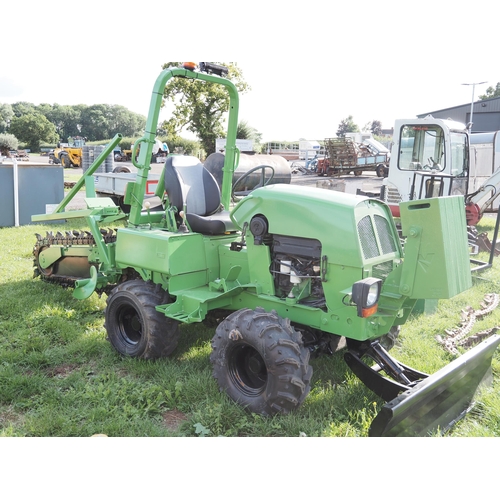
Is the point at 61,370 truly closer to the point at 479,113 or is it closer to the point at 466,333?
the point at 466,333

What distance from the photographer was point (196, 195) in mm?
4633

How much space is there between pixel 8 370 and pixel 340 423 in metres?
2.55

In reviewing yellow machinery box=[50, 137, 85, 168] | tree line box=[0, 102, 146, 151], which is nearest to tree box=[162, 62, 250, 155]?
tree line box=[0, 102, 146, 151]

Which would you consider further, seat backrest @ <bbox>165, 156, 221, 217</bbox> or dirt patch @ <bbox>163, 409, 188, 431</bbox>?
seat backrest @ <bbox>165, 156, 221, 217</bbox>

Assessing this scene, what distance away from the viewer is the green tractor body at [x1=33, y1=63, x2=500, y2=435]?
10.4 feet

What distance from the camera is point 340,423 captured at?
10.7ft

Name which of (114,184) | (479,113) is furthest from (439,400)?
(114,184)

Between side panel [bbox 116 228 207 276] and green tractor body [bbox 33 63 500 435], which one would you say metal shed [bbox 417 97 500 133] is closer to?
green tractor body [bbox 33 63 500 435]

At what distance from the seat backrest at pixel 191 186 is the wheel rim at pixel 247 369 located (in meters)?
1.53

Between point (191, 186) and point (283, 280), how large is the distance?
1.38 meters

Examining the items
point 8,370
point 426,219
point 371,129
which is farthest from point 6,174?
point 371,129

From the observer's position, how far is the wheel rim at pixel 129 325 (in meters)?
4.41

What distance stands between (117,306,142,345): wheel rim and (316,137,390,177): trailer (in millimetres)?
19789

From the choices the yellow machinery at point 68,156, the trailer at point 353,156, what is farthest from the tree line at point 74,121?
the yellow machinery at point 68,156
